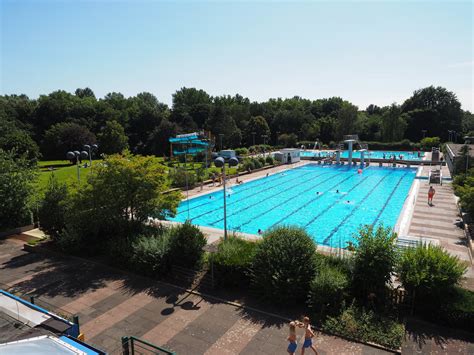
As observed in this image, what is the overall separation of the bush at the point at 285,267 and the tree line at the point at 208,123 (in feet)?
155

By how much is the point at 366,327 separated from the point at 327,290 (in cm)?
139

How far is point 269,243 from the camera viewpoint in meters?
11.3

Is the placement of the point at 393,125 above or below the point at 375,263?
above

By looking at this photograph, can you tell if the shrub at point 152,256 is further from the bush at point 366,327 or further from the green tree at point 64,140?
the green tree at point 64,140

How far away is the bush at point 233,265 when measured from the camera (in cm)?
1187

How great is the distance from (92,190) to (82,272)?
365 centimetres

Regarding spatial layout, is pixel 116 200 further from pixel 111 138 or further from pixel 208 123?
pixel 208 123

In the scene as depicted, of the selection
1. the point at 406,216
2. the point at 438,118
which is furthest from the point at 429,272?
the point at 438,118

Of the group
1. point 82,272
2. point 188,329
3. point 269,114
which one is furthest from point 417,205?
point 269,114

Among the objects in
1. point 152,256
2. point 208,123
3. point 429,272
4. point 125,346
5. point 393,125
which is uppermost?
point 208,123

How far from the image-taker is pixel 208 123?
65312 mm

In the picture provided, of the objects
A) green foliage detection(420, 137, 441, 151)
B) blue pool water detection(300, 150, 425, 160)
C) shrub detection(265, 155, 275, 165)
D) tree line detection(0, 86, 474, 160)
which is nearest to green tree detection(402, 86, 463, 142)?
tree line detection(0, 86, 474, 160)

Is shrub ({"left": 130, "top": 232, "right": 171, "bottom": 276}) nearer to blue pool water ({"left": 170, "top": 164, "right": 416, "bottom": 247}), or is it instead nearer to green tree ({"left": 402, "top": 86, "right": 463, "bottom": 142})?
blue pool water ({"left": 170, "top": 164, "right": 416, "bottom": 247})

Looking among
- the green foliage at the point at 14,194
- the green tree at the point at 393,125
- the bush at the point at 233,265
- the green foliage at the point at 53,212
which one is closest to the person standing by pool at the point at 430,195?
the bush at the point at 233,265
